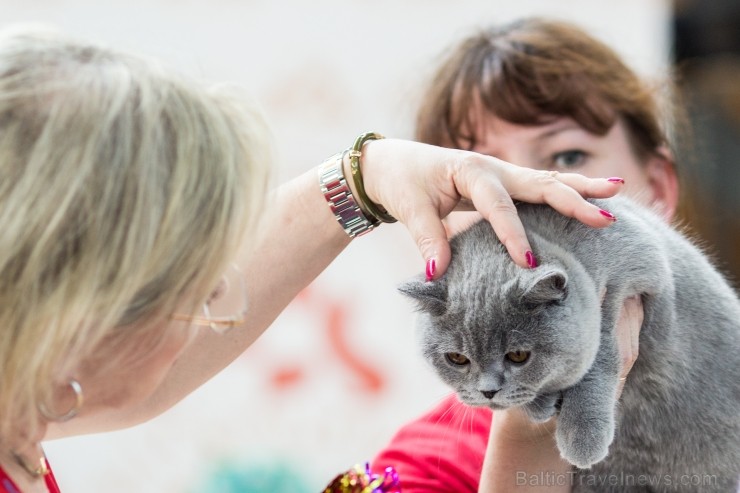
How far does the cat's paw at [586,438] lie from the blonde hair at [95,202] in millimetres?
469

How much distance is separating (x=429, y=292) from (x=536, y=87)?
0.57m

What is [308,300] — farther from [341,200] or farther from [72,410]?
[72,410]

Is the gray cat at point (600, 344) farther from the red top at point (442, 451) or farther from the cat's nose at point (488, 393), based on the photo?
the red top at point (442, 451)

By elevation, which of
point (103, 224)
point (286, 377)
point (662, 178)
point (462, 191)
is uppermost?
point (103, 224)

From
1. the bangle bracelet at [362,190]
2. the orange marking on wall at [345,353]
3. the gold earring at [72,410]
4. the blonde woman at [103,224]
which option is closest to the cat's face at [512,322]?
the bangle bracelet at [362,190]

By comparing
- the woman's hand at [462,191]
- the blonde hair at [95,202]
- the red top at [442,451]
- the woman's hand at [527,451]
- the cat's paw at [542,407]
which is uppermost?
Result: the blonde hair at [95,202]

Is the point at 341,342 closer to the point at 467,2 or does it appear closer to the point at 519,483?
the point at 467,2

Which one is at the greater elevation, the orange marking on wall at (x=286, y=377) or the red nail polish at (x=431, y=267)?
the red nail polish at (x=431, y=267)

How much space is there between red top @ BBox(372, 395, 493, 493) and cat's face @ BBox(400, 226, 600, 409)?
23cm

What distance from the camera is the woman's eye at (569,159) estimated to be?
147 centimetres

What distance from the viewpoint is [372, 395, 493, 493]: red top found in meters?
1.29

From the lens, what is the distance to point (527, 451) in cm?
110

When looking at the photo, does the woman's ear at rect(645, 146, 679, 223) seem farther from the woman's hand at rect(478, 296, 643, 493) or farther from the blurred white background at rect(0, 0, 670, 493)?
the blurred white background at rect(0, 0, 670, 493)

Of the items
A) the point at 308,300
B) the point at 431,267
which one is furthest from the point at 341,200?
the point at 308,300
